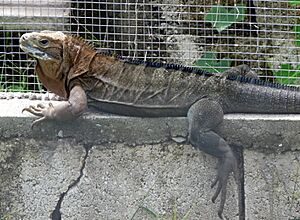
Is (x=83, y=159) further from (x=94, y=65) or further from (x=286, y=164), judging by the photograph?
(x=286, y=164)

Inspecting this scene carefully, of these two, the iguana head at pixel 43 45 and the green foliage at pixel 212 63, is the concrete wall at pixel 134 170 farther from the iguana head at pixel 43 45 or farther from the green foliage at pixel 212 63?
the green foliage at pixel 212 63

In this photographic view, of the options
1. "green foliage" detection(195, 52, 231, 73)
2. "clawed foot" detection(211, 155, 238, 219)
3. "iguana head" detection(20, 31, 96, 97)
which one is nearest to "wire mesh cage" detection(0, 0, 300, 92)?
"green foliage" detection(195, 52, 231, 73)

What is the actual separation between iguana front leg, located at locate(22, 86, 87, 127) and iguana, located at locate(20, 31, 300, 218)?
13 millimetres

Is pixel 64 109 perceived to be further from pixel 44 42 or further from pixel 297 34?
pixel 297 34

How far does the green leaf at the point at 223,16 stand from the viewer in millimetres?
6582

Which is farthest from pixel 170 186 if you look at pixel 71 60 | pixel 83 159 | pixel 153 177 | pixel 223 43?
pixel 223 43

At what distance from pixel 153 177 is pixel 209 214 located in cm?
40

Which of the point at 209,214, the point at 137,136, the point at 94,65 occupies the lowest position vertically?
the point at 209,214

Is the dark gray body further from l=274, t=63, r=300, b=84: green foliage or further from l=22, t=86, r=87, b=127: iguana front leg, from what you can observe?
l=274, t=63, r=300, b=84: green foliage

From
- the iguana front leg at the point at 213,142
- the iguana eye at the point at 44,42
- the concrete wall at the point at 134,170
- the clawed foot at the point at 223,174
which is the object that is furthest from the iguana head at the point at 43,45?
the clawed foot at the point at 223,174

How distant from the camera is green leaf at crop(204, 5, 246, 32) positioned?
6.58 metres

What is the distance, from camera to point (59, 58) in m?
5.61

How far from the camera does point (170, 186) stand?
18.2 feet

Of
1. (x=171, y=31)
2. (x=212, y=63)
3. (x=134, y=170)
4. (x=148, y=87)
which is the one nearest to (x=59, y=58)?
(x=148, y=87)
